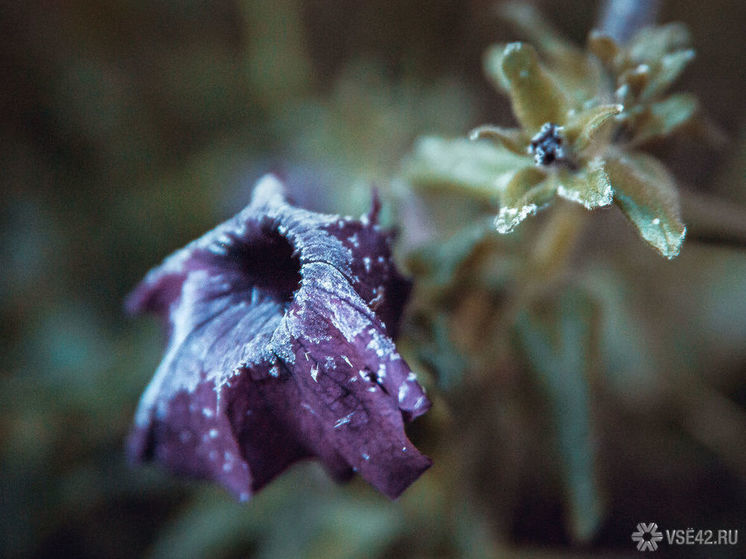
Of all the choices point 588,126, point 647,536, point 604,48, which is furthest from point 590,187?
point 647,536

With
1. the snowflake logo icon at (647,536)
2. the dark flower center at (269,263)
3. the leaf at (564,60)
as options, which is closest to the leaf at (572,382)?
the snowflake logo icon at (647,536)

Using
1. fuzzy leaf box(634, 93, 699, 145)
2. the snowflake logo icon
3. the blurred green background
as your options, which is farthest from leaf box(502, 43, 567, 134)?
the snowflake logo icon

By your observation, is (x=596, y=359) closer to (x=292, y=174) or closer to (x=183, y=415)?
(x=183, y=415)

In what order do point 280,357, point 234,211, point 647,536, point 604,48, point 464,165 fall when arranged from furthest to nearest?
point 234,211 → point 647,536 → point 464,165 → point 604,48 → point 280,357

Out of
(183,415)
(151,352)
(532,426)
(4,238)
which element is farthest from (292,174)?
(183,415)

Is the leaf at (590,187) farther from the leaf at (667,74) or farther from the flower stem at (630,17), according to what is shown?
the flower stem at (630,17)

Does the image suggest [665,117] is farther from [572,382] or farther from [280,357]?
[280,357]
